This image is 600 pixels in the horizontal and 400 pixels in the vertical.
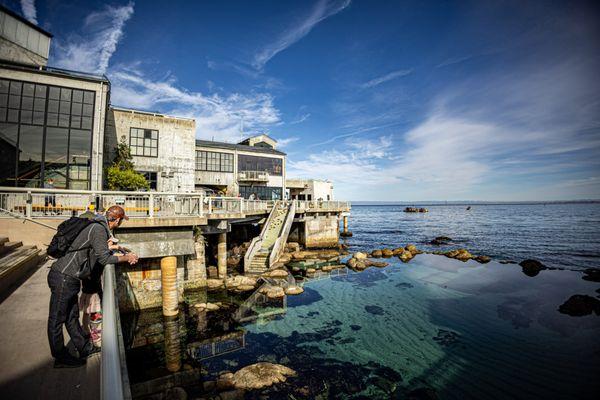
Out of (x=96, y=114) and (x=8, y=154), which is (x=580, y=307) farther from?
(x=8, y=154)

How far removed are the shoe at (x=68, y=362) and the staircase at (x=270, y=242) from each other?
16.2 meters

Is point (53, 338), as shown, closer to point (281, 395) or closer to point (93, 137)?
point (281, 395)

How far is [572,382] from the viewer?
8023mm

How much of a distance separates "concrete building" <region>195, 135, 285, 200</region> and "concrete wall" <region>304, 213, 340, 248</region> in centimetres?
582

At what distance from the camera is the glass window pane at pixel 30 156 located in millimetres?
14391

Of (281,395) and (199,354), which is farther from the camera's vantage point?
(199,354)

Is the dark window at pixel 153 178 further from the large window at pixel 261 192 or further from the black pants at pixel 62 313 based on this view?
the black pants at pixel 62 313

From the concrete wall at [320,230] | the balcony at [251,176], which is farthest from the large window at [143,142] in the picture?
the concrete wall at [320,230]

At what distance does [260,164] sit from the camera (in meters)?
31.8

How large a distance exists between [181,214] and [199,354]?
18.6ft

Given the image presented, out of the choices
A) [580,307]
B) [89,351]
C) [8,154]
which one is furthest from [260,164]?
[89,351]

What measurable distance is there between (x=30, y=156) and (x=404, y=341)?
68.5 feet

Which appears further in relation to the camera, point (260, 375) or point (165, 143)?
point (165, 143)

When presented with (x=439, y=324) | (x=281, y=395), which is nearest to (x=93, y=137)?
(x=281, y=395)
